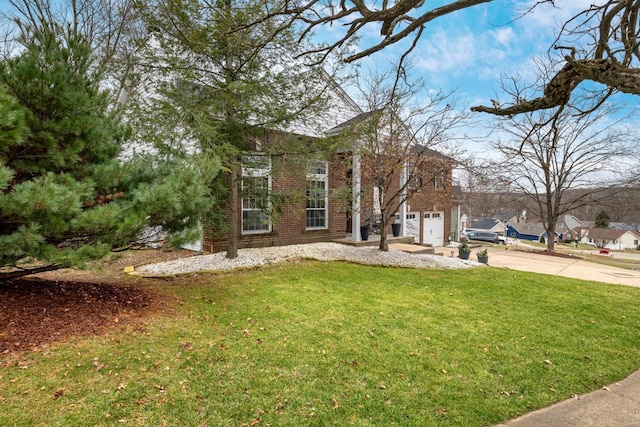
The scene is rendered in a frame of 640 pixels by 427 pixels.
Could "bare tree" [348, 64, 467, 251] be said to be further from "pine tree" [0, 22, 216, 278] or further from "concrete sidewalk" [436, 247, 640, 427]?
"concrete sidewalk" [436, 247, 640, 427]

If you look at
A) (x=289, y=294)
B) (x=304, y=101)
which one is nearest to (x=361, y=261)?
(x=289, y=294)

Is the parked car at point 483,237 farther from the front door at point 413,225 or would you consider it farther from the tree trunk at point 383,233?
the tree trunk at point 383,233

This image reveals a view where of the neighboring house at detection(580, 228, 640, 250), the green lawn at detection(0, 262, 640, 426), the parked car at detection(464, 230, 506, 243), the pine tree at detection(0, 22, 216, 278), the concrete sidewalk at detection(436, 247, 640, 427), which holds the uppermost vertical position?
the pine tree at detection(0, 22, 216, 278)

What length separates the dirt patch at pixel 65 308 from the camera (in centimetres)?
358

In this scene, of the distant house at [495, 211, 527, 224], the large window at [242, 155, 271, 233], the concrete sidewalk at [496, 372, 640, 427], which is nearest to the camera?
the concrete sidewalk at [496, 372, 640, 427]

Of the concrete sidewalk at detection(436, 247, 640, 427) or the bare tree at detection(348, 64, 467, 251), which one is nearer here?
the concrete sidewalk at detection(436, 247, 640, 427)

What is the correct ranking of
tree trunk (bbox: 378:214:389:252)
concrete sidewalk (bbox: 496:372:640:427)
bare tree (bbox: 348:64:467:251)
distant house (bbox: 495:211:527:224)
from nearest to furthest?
concrete sidewalk (bbox: 496:372:640:427) < bare tree (bbox: 348:64:467:251) < tree trunk (bbox: 378:214:389:252) < distant house (bbox: 495:211:527:224)

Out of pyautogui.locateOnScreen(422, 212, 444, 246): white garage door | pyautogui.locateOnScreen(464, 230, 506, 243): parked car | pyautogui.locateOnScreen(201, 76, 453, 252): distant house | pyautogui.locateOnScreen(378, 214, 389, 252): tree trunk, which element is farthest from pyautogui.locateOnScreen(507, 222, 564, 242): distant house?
pyautogui.locateOnScreen(378, 214, 389, 252): tree trunk

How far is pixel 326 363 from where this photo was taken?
3418 mm

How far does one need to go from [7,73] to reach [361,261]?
25.1ft

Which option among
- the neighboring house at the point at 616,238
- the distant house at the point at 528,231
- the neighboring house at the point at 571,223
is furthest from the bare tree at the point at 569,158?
the neighboring house at the point at 571,223

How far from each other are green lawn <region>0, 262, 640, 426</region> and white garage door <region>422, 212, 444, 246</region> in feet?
37.9

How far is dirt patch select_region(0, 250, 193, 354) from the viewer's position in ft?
11.7

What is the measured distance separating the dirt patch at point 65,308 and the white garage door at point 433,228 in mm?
14188
